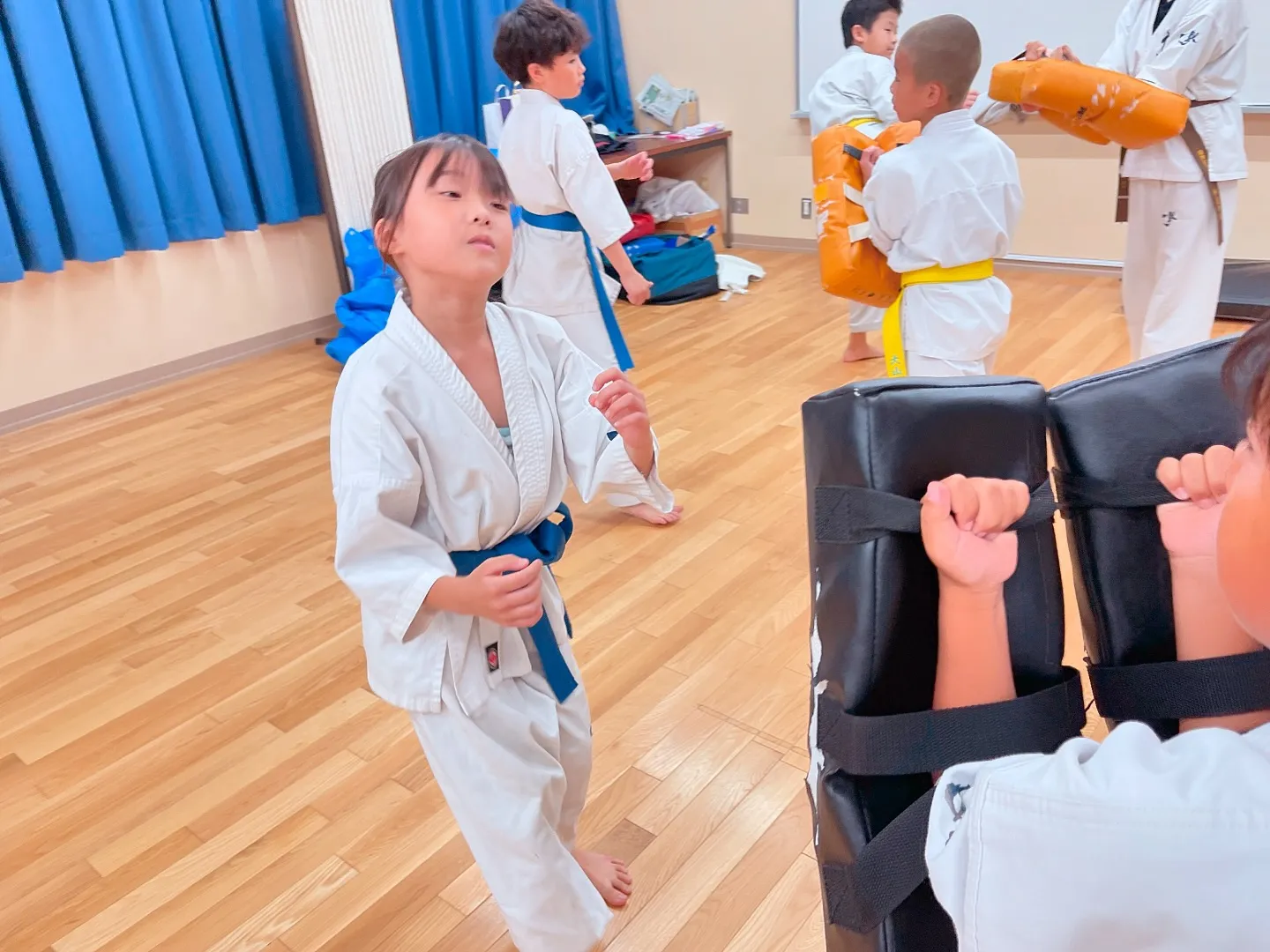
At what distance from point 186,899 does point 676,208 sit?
4208mm

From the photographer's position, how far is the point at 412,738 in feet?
5.88

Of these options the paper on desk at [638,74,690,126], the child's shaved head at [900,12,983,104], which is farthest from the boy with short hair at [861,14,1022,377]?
the paper on desk at [638,74,690,126]

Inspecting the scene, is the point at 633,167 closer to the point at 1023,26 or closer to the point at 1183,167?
the point at 1183,167

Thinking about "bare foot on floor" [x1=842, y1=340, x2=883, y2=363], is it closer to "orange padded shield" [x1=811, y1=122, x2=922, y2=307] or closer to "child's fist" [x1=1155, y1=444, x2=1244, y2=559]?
"orange padded shield" [x1=811, y1=122, x2=922, y2=307]

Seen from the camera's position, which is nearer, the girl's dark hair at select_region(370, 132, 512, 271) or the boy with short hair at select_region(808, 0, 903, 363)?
the girl's dark hair at select_region(370, 132, 512, 271)

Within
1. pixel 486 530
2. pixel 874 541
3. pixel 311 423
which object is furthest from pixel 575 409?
pixel 311 423

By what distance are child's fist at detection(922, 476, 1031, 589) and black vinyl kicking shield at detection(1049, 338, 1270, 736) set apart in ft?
0.45

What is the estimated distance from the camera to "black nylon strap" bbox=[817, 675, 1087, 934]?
0.69 metres

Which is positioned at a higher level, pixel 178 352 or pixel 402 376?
pixel 402 376

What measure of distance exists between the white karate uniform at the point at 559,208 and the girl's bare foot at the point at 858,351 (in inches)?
48.8

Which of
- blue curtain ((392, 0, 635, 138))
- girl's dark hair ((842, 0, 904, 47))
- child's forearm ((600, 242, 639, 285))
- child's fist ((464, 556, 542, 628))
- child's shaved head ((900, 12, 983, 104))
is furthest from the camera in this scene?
blue curtain ((392, 0, 635, 138))

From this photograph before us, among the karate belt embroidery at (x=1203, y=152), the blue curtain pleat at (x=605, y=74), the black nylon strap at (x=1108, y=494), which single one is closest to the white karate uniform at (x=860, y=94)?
the karate belt embroidery at (x=1203, y=152)

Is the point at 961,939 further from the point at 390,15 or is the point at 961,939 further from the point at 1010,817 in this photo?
the point at 390,15

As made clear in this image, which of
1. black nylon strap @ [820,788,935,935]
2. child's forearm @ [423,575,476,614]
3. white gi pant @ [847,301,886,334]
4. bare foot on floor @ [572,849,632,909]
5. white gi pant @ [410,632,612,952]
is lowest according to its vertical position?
bare foot on floor @ [572,849,632,909]
